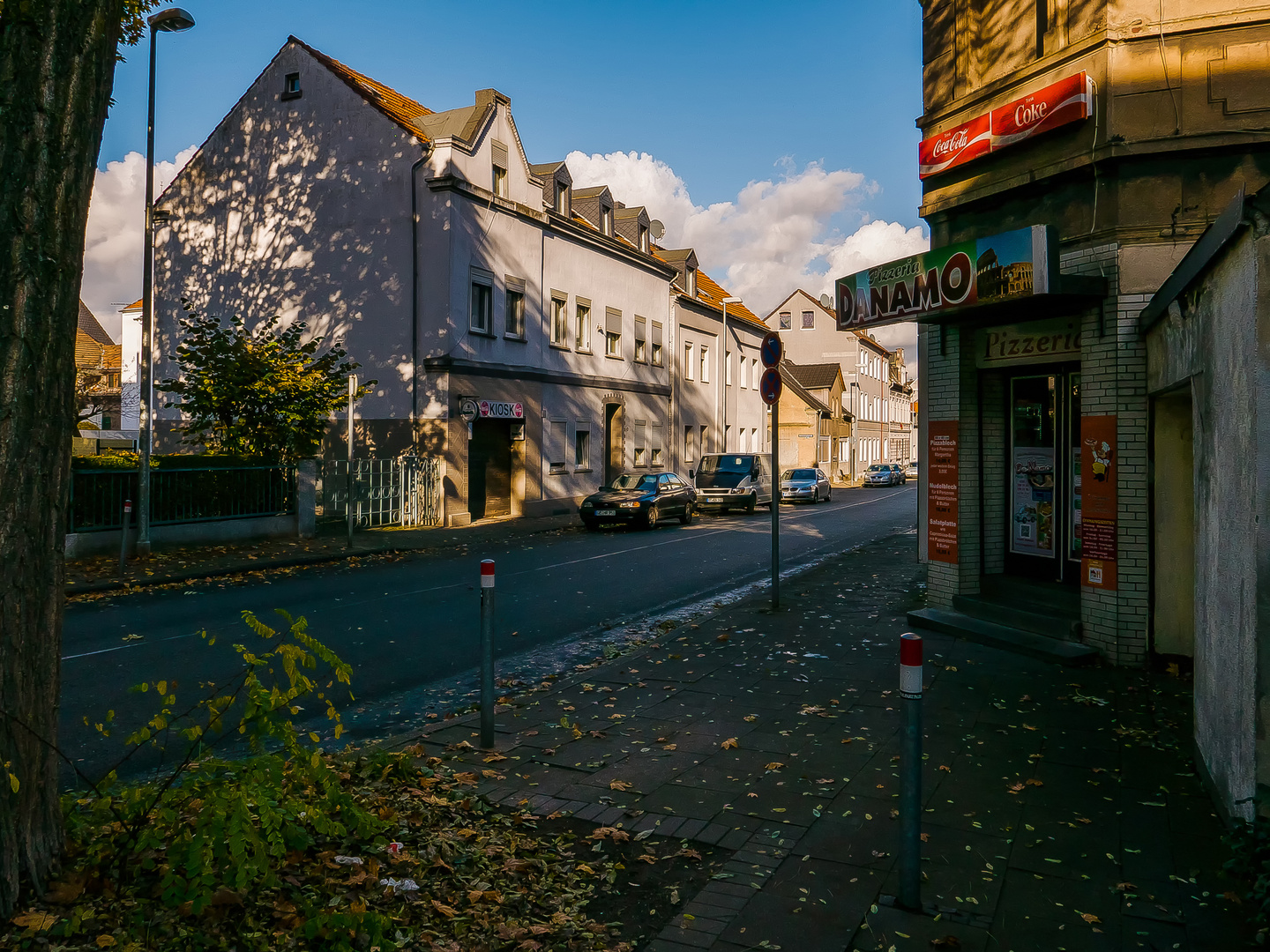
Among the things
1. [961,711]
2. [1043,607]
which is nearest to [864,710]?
[961,711]

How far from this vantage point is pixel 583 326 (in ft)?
105

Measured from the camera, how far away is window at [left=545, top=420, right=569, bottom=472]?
29344 millimetres

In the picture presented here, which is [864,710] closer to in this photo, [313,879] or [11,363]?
[313,879]

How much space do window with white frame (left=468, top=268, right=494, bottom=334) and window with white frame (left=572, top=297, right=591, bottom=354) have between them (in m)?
5.31

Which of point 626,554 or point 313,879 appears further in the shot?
point 626,554

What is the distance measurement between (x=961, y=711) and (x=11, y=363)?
6.10 m

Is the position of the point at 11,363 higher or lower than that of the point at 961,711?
higher

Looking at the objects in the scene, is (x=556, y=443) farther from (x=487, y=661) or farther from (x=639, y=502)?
(x=487, y=661)

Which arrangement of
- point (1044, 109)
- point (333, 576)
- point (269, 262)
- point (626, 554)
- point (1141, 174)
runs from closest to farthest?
1. point (1141, 174)
2. point (1044, 109)
3. point (333, 576)
4. point (626, 554)
5. point (269, 262)

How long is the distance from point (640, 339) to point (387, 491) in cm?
1582

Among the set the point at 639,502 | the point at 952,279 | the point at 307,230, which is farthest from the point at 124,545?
the point at 307,230

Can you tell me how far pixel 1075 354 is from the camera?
9.20 meters

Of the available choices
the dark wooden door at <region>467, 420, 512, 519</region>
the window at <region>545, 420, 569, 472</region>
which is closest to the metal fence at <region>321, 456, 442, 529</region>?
the dark wooden door at <region>467, 420, 512, 519</region>

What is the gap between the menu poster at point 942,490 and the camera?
1033 centimetres
